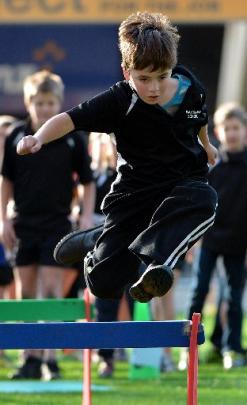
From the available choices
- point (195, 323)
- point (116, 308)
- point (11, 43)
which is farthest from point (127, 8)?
point (195, 323)

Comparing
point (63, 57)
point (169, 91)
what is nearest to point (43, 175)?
point (169, 91)

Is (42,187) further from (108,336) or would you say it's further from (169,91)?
(108,336)

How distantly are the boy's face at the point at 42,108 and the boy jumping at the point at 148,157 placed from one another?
2.44 meters

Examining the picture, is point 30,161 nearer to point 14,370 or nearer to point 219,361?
point 14,370

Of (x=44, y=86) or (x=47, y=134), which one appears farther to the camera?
(x=44, y=86)

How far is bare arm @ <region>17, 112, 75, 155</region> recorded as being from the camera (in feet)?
20.0

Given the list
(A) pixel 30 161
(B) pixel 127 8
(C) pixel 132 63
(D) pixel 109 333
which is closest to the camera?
(D) pixel 109 333

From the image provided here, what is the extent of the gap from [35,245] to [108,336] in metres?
3.89

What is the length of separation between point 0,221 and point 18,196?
28 cm

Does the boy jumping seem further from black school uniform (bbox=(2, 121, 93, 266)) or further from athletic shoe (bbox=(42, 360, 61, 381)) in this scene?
athletic shoe (bbox=(42, 360, 61, 381))

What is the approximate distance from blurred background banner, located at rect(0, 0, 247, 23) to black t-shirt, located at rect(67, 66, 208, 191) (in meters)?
7.37

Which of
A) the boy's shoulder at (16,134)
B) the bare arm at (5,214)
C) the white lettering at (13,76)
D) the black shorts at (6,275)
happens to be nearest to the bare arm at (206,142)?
the boy's shoulder at (16,134)

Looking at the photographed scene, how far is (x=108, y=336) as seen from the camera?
18.7 feet

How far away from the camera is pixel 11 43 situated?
1822cm
